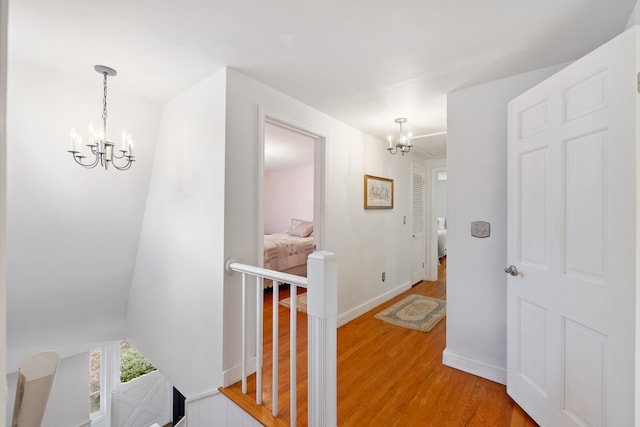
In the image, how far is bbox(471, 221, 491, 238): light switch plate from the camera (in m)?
2.04

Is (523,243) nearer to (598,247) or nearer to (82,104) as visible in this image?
(598,247)

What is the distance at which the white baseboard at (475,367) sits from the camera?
2.00 m

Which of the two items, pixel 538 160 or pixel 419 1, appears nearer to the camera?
pixel 419 1

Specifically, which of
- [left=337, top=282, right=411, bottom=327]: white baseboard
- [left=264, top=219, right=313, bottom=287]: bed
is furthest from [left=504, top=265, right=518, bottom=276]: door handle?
[left=264, top=219, right=313, bottom=287]: bed

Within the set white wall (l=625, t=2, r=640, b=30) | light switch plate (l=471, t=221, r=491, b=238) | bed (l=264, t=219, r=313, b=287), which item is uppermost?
white wall (l=625, t=2, r=640, b=30)

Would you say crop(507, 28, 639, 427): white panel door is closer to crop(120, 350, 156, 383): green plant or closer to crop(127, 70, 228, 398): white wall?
crop(127, 70, 228, 398): white wall

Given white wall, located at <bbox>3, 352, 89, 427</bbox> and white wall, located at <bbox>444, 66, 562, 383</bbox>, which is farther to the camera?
white wall, located at <bbox>3, 352, 89, 427</bbox>

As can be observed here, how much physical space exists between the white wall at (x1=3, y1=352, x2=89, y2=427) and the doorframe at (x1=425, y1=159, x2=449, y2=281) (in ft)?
16.6

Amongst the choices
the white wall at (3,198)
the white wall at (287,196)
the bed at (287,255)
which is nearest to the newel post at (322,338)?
the white wall at (3,198)

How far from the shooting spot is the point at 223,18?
1.39 m

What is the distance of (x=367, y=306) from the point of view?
3303mm

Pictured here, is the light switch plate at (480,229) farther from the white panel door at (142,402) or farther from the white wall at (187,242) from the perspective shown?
the white panel door at (142,402)

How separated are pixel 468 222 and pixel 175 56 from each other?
7.79 feet

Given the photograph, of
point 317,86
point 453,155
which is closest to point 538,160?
point 453,155
